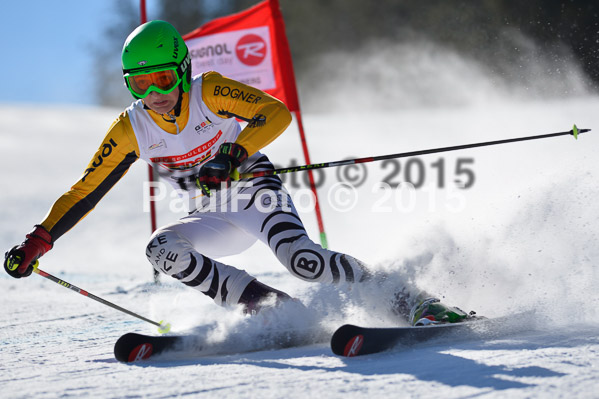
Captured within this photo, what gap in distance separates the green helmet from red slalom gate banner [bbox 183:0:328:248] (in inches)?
117

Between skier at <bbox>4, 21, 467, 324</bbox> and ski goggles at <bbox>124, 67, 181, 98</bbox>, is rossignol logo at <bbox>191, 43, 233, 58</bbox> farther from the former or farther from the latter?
ski goggles at <bbox>124, 67, 181, 98</bbox>

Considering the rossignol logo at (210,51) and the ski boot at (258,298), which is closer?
the ski boot at (258,298)

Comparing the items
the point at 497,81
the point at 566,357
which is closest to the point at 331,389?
the point at 566,357

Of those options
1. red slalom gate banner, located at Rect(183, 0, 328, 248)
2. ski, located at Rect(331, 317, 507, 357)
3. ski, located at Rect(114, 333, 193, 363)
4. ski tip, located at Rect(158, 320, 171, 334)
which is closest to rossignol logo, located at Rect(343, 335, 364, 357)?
ski, located at Rect(331, 317, 507, 357)

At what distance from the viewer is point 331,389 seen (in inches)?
81.8

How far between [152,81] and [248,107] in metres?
0.45

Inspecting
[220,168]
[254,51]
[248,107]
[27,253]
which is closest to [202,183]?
[220,168]

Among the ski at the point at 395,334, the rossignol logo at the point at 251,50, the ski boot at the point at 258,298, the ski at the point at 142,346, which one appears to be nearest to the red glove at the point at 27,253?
the ski at the point at 142,346

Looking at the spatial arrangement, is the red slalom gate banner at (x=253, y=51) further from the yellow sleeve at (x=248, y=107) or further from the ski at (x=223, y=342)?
the ski at (x=223, y=342)

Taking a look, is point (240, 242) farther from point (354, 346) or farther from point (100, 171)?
point (354, 346)

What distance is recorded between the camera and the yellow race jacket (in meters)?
3.16

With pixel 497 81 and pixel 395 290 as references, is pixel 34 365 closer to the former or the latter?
pixel 395 290

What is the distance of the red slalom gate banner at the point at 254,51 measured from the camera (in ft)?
20.2

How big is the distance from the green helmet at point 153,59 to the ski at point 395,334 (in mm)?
1406
